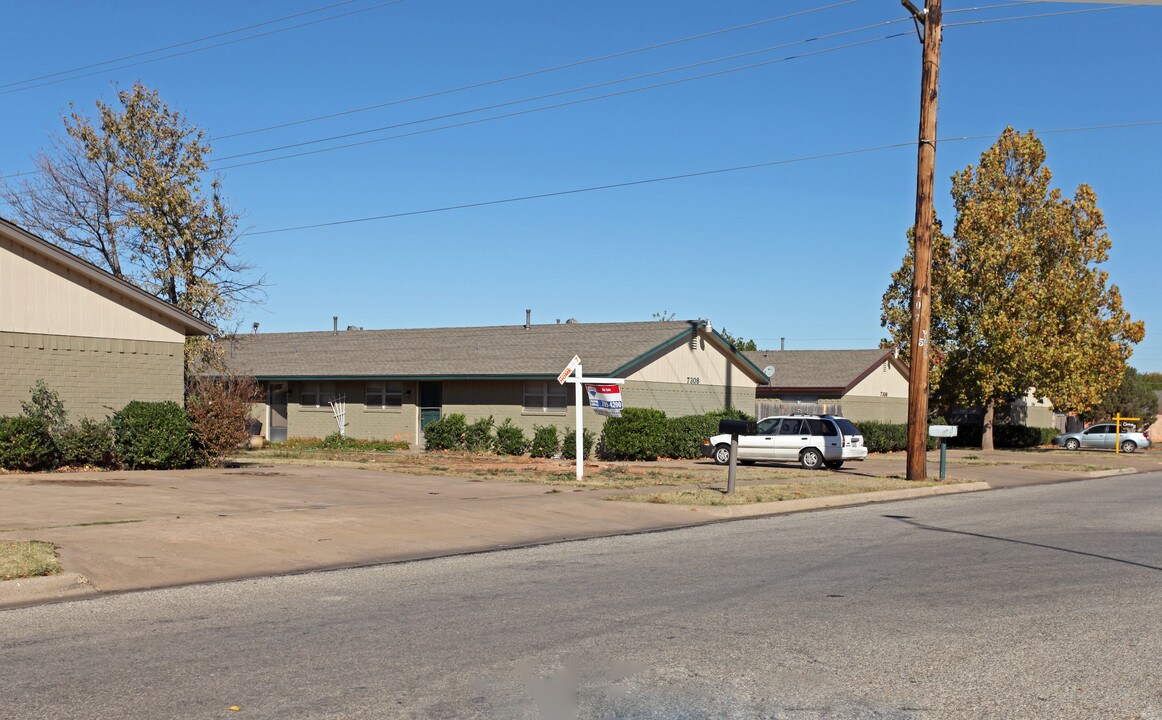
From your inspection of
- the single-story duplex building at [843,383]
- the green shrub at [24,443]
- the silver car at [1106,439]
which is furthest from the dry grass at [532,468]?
the silver car at [1106,439]

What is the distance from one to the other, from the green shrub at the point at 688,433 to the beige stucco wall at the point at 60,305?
15.5 meters

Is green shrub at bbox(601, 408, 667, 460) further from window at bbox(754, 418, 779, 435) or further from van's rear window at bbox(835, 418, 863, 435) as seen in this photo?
van's rear window at bbox(835, 418, 863, 435)

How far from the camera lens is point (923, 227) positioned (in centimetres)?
2545

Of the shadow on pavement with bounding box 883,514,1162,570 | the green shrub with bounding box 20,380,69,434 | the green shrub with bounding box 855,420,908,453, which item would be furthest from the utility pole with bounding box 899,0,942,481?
the green shrub with bounding box 855,420,908,453

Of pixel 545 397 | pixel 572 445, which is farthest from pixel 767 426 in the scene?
pixel 545 397

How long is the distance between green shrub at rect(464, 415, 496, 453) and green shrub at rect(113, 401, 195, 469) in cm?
1336

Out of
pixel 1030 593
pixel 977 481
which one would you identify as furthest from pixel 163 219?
pixel 1030 593

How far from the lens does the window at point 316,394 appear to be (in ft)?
135

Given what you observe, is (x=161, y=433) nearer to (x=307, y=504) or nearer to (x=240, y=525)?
(x=307, y=504)

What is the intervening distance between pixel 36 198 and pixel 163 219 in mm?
3873

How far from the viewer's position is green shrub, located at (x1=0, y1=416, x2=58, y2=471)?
2172 cm

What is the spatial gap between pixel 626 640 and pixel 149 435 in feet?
58.6

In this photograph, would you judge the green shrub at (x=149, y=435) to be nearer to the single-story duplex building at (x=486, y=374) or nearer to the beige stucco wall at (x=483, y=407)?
the single-story duplex building at (x=486, y=374)

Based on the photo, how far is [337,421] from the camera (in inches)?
1602
